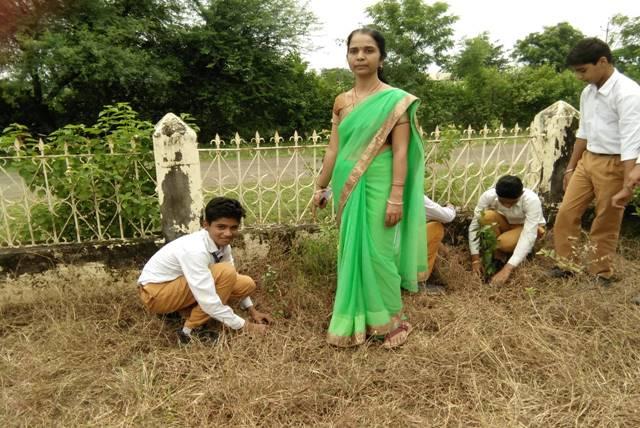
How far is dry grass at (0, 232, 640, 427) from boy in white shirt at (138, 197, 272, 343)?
0.16 m

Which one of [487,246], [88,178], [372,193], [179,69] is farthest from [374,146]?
[179,69]

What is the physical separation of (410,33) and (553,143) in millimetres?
14167

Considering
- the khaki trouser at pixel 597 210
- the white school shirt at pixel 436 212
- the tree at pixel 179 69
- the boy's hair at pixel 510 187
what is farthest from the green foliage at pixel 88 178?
the tree at pixel 179 69

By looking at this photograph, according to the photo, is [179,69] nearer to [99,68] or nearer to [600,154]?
[99,68]

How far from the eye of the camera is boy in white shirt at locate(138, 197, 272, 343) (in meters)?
2.51

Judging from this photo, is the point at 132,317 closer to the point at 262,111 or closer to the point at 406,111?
the point at 406,111

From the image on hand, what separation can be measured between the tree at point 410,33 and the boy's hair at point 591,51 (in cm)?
1434

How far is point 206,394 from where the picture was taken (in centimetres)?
218

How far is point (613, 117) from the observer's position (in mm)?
3010

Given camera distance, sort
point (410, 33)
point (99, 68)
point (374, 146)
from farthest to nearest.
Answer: point (410, 33) → point (99, 68) → point (374, 146)

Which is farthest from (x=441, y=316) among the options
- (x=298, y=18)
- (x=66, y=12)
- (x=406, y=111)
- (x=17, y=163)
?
(x=298, y=18)

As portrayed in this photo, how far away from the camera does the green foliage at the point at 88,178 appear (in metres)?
3.20

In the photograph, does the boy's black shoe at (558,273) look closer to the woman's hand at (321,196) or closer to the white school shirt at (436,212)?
the white school shirt at (436,212)

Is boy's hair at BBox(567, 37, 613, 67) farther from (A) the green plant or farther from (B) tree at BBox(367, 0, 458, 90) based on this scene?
(B) tree at BBox(367, 0, 458, 90)
